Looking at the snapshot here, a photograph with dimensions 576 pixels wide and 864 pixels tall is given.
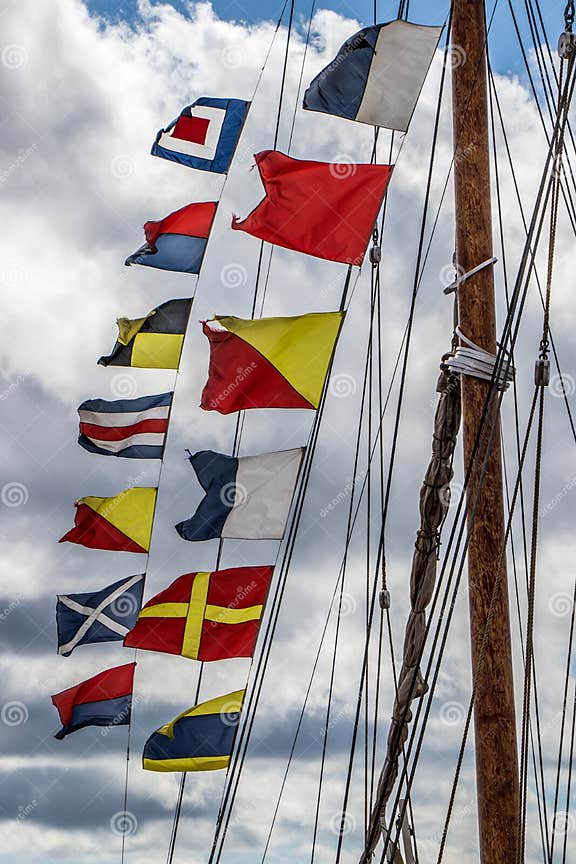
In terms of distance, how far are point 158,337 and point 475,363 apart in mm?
7930

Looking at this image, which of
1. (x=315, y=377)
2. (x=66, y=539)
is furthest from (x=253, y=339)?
(x=66, y=539)

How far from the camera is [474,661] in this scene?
31.9 ft

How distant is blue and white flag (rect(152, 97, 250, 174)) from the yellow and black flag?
2434 mm

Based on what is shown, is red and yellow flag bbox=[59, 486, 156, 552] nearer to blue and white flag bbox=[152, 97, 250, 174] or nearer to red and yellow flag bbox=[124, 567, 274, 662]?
red and yellow flag bbox=[124, 567, 274, 662]

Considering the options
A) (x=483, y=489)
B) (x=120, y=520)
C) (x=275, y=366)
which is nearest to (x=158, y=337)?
(x=120, y=520)

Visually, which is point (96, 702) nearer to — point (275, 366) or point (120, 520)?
point (120, 520)

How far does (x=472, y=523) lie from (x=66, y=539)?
9.36 metres

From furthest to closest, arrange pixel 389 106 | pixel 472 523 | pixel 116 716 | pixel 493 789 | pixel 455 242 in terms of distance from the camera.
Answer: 1. pixel 116 716
2. pixel 389 106
3. pixel 455 242
4. pixel 472 523
5. pixel 493 789

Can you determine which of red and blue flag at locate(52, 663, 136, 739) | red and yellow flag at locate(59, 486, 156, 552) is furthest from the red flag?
red and blue flag at locate(52, 663, 136, 739)

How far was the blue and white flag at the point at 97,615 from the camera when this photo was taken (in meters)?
17.1

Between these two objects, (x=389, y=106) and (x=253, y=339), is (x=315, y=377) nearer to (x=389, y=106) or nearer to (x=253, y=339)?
(x=253, y=339)

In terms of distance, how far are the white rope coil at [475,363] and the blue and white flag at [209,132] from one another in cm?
686

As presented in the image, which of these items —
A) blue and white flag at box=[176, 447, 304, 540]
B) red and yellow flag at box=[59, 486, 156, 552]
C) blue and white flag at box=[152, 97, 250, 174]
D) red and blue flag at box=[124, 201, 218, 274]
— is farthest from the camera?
red and yellow flag at box=[59, 486, 156, 552]

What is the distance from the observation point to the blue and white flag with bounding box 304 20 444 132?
11570 millimetres
